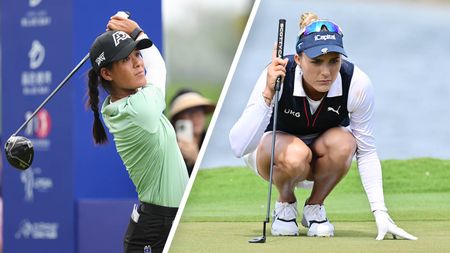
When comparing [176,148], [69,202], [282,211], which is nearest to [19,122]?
[69,202]

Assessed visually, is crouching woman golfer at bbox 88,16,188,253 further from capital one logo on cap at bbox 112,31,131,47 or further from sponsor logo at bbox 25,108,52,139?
sponsor logo at bbox 25,108,52,139

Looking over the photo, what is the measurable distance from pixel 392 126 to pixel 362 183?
0.57 feet

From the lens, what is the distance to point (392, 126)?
2799 millimetres

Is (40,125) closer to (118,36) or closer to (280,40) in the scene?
(118,36)

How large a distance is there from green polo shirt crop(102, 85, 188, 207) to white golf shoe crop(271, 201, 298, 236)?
545mm

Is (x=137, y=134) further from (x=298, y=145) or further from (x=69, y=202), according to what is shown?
(x=69, y=202)

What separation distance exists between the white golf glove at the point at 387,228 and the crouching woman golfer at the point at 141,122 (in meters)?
0.79

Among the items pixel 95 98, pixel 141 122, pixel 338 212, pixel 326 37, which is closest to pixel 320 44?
pixel 326 37

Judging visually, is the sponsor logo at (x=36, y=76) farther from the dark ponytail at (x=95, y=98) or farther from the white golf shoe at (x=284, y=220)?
the white golf shoe at (x=284, y=220)

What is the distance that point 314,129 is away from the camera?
290 cm

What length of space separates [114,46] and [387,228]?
101 cm

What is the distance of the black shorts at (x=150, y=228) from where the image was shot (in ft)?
11.2

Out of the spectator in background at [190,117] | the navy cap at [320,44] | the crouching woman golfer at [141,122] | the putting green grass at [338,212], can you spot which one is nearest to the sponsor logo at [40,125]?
the spectator in background at [190,117]

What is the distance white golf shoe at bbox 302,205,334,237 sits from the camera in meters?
2.87
